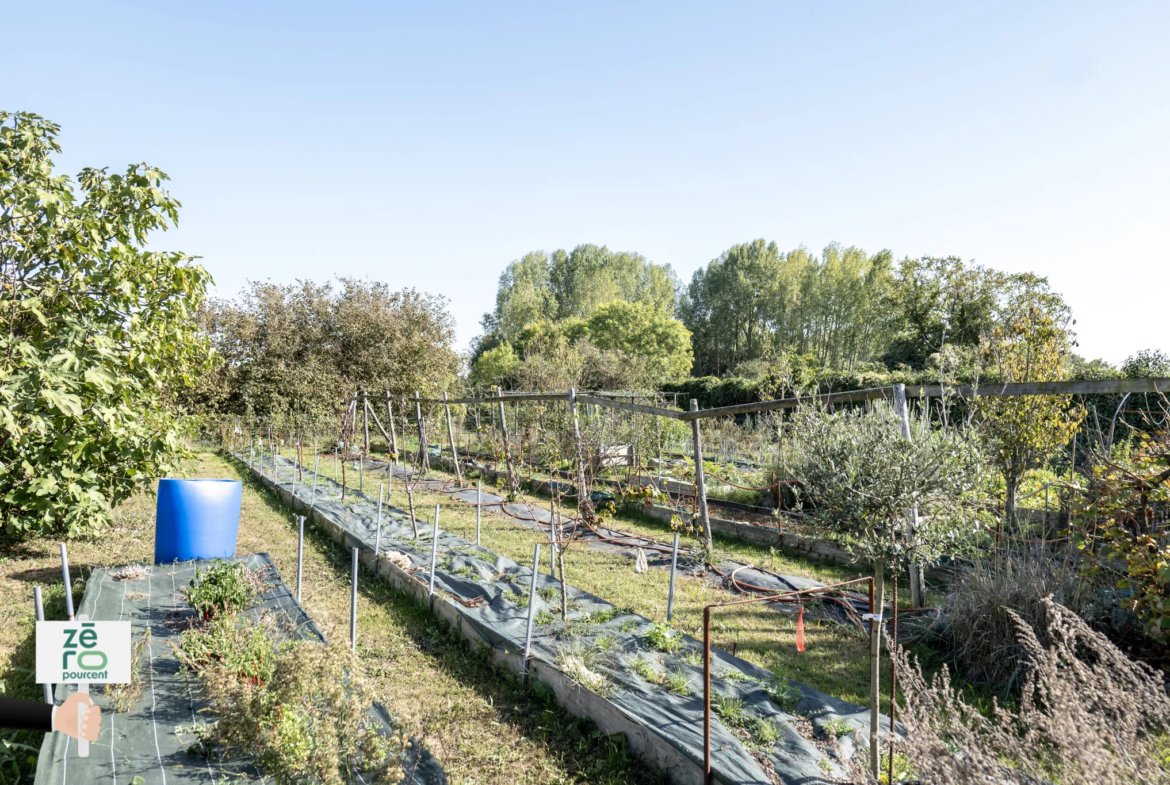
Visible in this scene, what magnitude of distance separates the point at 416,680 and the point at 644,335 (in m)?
30.6

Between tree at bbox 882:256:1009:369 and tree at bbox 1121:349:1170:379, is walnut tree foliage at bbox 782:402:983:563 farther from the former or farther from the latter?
tree at bbox 882:256:1009:369

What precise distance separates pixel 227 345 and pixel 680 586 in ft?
57.9

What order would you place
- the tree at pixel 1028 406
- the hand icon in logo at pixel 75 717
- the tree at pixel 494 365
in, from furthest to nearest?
the tree at pixel 494 365 < the tree at pixel 1028 406 < the hand icon in logo at pixel 75 717

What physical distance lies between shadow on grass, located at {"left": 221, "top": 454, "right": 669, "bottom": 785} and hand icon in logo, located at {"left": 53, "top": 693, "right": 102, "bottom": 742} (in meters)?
2.40

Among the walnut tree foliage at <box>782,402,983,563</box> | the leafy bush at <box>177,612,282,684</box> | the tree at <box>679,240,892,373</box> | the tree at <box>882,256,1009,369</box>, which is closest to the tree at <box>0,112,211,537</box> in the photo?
the leafy bush at <box>177,612,282,684</box>

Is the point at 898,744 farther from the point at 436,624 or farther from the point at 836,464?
the point at 436,624

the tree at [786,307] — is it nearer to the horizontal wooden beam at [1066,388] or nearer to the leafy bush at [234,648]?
the horizontal wooden beam at [1066,388]

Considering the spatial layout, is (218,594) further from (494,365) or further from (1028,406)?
(494,365)

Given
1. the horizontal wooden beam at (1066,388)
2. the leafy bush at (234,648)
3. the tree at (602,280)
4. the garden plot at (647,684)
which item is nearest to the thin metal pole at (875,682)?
the garden plot at (647,684)

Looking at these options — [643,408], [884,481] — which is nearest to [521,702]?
[884,481]

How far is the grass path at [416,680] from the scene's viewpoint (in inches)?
129

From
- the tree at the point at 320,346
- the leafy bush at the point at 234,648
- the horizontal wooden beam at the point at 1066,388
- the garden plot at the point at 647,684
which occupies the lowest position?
the garden plot at the point at 647,684

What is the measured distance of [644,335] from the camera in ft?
112

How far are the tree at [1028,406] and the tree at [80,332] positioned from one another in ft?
23.7
